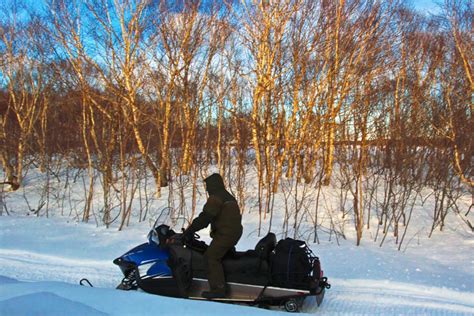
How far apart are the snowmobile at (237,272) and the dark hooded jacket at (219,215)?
313mm

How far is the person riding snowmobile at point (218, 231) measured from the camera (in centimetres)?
415

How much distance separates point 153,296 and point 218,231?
1.16m

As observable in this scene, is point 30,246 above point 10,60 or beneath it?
beneath

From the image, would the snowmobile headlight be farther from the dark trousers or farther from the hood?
the hood

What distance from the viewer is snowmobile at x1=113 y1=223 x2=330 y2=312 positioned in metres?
4.12

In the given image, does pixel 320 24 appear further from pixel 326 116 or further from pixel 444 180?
pixel 444 180

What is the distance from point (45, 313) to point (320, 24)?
11599mm

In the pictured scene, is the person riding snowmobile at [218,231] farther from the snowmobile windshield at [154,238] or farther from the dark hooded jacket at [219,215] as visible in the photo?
the snowmobile windshield at [154,238]

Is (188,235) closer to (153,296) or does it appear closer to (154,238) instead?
(154,238)

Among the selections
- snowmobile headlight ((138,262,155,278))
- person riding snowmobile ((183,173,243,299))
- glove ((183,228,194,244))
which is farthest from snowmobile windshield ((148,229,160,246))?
→ person riding snowmobile ((183,173,243,299))

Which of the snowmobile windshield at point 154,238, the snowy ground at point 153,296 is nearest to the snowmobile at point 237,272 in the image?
the snowmobile windshield at point 154,238

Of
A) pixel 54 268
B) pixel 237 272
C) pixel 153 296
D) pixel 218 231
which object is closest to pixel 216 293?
pixel 237 272

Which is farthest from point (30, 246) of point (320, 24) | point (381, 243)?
point (320, 24)

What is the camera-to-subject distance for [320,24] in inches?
479
